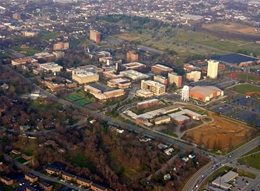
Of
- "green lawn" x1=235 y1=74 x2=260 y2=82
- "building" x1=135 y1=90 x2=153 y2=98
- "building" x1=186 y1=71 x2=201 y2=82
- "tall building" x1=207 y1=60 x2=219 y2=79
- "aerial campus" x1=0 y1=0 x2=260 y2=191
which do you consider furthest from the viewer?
"green lawn" x1=235 y1=74 x2=260 y2=82

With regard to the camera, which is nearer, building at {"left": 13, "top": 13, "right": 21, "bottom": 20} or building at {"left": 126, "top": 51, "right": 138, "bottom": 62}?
building at {"left": 126, "top": 51, "right": 138, "bottom": 62}

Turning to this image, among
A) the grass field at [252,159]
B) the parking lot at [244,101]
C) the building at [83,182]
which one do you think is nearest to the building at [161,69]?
the parking lot at [244,101]

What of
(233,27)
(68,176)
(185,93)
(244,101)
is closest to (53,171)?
(68,176)

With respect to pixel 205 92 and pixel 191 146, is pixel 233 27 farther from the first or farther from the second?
pixel 191 146

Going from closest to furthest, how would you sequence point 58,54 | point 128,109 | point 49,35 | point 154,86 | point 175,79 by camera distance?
point 128,109 → point 154,86 → point 175,79 → point 58,54 → point 49,35

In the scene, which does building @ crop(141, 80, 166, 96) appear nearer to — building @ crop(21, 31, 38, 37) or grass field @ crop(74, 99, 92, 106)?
grass field @ crop(74, 99, 92, 106)

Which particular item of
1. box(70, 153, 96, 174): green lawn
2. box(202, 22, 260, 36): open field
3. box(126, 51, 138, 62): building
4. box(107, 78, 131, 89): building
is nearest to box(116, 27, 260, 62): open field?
box(202, 22, 260, 36): open field

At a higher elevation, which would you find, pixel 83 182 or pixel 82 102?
pixel 83 182

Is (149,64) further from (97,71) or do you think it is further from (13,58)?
(13,58)
